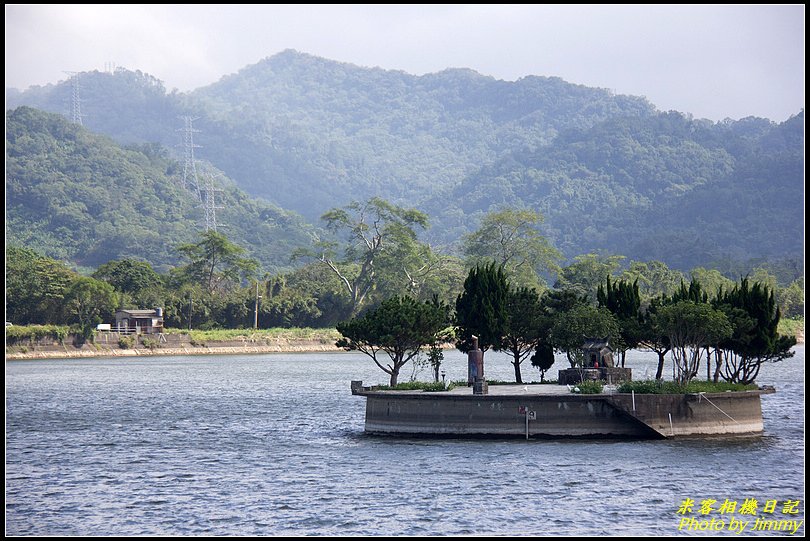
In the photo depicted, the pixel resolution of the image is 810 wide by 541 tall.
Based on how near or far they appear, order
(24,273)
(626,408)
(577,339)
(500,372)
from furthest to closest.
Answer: (24,273) → (500,372) → (577,339) → (626,408)

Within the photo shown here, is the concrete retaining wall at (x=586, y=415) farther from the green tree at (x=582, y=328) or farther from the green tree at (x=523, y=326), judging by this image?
the green tree at (x=523, y=326)

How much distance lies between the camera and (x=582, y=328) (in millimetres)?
65750

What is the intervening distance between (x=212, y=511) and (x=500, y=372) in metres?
70.1

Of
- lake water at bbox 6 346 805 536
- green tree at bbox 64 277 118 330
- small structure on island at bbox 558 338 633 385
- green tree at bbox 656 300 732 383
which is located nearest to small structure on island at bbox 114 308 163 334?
green tree at bbox 64 277 118 330

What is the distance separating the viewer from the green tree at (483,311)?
2820 inches

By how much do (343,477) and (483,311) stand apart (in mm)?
23097

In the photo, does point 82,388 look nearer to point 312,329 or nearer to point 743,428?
point 743,428

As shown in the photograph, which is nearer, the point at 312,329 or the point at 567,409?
the point at 567,409

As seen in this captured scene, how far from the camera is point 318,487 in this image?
161 feet

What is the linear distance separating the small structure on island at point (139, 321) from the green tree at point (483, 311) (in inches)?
4122

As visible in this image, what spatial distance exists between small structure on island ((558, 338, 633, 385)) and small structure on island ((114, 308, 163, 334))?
113 metres

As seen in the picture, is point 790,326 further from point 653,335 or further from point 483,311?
point 483,311

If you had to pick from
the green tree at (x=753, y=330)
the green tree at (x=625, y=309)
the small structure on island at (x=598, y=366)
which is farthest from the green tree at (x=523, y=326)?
the green tree at (x=753, y=330)

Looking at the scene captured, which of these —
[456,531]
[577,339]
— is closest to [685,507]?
[456,531]
